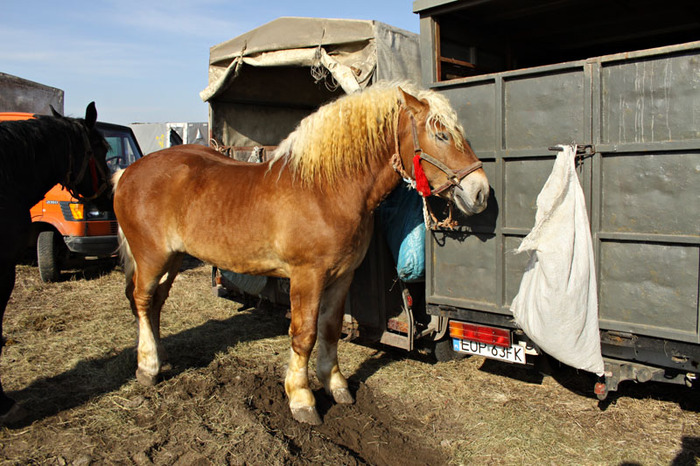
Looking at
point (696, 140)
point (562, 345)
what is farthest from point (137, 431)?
point (696, 140)

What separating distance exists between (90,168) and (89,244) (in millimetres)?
3276

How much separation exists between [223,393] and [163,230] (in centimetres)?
124

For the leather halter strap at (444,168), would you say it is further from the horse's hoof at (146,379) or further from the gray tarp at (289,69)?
the horse's hoof at (146,379)

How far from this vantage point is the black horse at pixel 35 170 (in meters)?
3.05

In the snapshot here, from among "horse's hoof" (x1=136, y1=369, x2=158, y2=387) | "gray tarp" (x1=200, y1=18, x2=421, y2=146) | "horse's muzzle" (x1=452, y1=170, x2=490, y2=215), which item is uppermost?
"gray tarp" (x1=200, y1=18, x2=421, y2=146)

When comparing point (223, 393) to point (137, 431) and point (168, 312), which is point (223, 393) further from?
point (168, 312)

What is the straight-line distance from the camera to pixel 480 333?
10.4 feet

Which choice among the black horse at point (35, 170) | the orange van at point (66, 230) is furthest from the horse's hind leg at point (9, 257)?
the orange van at point (66, 230)

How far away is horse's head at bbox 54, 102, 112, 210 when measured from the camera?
3742 millimetres

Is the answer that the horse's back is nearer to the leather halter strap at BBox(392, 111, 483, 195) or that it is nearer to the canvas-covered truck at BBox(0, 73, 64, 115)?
the leather halter strap at BBox(392, 111, 483, 195)

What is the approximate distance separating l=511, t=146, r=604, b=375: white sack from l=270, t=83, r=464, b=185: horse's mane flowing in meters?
0.95

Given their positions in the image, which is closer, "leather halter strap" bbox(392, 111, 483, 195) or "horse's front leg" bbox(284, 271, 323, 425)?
"leather halter strap" bbox(392, 111, 483, 195)

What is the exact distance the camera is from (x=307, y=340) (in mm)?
3111

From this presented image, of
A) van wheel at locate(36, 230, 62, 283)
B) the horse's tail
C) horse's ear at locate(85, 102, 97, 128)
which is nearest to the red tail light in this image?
the horse's tail
